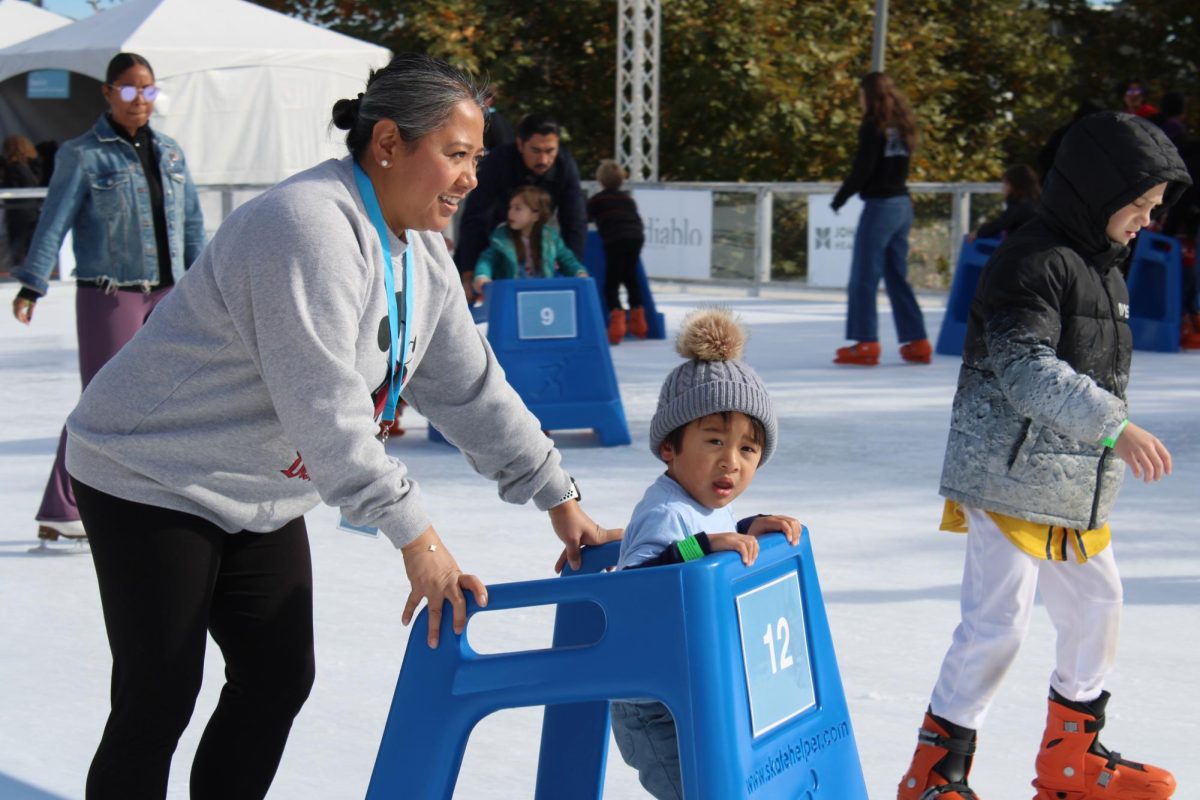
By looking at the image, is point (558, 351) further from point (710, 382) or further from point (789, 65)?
point (789, 65)

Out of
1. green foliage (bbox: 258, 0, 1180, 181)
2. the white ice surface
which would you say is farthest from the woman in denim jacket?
green foliage (bbox: 258, 0, 1180, 181)

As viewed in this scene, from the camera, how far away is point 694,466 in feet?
8.95

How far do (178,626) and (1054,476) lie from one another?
5.28 ft

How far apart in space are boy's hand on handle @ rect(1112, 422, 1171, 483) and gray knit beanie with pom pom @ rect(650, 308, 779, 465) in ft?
2.10

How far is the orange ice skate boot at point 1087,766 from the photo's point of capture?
3.24 m

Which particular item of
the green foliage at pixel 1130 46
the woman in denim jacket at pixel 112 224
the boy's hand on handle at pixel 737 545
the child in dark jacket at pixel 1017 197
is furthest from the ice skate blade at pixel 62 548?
the green foliage at pixel 1130 46

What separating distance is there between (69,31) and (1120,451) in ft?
58.7

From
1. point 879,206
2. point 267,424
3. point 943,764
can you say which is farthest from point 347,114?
point 879,206

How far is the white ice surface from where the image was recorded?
357 centimetres

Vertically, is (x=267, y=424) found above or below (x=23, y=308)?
above

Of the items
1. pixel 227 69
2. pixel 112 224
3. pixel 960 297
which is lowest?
pixel 960 297

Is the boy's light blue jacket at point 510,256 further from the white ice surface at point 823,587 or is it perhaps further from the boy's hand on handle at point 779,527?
the boy's hand on handle at point 779,527

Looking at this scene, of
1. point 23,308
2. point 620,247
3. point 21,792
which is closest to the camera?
point 21,792

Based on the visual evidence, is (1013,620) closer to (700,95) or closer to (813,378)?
(813,378)
